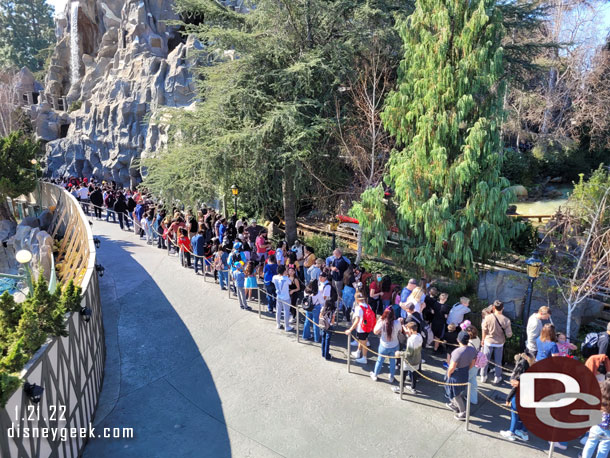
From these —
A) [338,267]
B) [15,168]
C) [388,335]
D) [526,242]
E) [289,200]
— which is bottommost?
[388,335]

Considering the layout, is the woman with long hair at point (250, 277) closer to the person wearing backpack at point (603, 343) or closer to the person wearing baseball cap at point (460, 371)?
the person wearing baseball cap at point (460, 371)

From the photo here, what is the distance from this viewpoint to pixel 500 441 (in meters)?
7.15

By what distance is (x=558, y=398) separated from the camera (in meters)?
6.68

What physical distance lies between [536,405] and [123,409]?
703cm

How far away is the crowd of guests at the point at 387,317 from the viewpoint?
7406mm

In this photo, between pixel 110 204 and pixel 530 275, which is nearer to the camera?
pixel 530 275

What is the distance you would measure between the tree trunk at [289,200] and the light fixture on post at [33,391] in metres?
9.95

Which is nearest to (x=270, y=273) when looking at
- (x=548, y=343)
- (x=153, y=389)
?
(x=153, y=389)

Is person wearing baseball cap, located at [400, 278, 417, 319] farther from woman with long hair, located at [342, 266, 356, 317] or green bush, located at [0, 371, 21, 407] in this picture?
green bush, located at [0, 371, 21, 407]

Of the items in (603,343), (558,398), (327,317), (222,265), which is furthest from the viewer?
(222,265)

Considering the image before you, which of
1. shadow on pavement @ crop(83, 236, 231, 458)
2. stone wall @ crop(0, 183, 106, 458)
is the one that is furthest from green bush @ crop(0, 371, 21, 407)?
shadow on pavement @ crop(83, 236, 231, 458)

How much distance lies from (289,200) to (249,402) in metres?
8.77

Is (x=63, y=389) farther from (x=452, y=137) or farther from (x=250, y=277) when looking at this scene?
(x=452, y=137)

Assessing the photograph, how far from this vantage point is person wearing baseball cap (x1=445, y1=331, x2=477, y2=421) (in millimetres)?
7373
